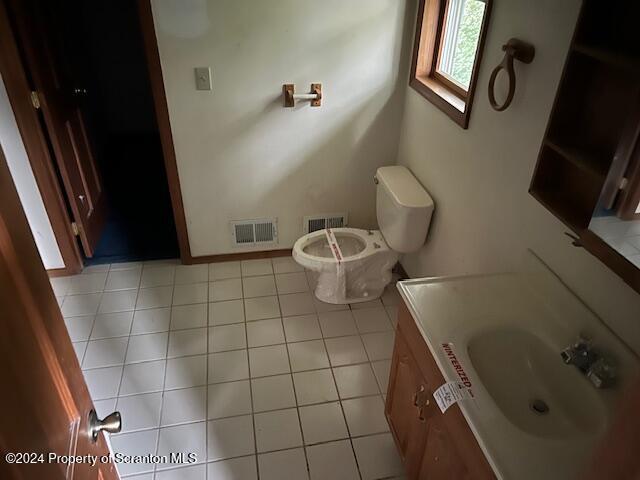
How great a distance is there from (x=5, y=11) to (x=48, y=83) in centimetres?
44

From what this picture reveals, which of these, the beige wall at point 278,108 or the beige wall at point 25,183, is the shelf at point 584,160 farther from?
the beige wall at point 25,183

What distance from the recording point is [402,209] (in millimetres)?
2354

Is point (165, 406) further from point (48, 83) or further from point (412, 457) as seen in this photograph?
point (48, 83)

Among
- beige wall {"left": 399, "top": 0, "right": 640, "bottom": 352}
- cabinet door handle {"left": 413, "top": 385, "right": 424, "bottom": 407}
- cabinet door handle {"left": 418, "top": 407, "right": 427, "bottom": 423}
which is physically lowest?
cabinet door handle {"left": 418, "top": 407, "right": 427, "bottom": 423}

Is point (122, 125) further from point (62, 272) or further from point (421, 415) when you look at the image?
point (421, 415)

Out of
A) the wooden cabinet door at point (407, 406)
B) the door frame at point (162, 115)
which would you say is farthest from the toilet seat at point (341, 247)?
the wooden cabinet door at point (407, 406)

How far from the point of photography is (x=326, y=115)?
2674mm

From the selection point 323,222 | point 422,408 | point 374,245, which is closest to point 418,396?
point 422,408

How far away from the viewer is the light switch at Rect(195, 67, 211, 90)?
94.2 inches

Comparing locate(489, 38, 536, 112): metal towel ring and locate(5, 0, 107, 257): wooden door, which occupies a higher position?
locate(489, 38, 536, 112): metal towel ring

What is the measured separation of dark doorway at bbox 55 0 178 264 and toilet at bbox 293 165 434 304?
105 cm

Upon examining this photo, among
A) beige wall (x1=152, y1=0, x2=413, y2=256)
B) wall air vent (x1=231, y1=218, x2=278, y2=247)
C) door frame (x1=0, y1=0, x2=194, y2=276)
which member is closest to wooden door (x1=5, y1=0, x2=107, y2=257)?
door frame (x1=0, y1=0, x2=194, y2=276)

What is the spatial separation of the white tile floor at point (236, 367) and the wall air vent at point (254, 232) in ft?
0.49

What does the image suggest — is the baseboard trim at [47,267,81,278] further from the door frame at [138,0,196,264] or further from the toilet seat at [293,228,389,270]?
the toilet seat at [293,228,389,270]
